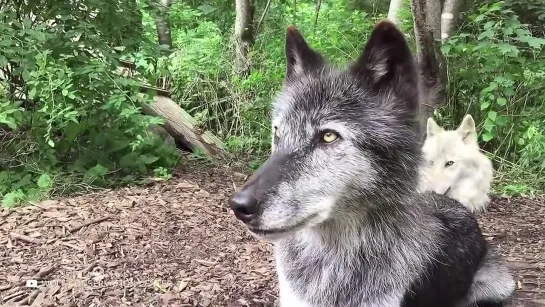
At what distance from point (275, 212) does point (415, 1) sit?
142 inches

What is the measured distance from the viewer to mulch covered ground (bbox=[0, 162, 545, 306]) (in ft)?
11.9

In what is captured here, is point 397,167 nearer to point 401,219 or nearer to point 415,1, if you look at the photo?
point 401,219

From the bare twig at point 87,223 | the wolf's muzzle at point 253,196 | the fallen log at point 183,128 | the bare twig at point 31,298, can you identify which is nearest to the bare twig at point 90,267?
the bare twig at point 31,298

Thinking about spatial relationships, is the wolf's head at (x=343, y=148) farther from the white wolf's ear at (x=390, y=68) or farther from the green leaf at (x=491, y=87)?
the green leaf at (x=491, y=87)

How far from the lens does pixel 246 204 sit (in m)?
2.13

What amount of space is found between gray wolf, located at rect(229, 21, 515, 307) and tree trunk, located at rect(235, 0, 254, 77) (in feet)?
17.9

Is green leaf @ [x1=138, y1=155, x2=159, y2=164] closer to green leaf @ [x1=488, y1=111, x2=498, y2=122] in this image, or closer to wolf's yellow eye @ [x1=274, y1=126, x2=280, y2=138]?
wolf's yellow eye @ [x1=274, y1=126, x2=280, y2=138]

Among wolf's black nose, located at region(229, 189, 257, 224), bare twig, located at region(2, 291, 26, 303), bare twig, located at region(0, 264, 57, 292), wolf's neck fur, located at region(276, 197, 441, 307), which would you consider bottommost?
bare twig, located at region(0, 264, 57, 292)

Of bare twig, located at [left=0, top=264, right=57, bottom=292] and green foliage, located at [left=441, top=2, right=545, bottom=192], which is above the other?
green foliage, located at [left=441, top=2, right=545, bottom=192]

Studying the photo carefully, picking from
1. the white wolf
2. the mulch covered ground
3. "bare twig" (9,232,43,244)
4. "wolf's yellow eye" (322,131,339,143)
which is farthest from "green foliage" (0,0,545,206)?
"wolf's yellow eye" (322,131,339,143)

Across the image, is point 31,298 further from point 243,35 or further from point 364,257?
point 243,35

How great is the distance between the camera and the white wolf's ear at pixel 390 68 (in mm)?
2363

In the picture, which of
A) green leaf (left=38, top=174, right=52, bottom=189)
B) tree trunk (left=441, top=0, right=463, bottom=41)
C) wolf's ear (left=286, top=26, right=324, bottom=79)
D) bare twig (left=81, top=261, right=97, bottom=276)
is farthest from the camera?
tree trunk (left=441, top=0, right=463, bottom=41)

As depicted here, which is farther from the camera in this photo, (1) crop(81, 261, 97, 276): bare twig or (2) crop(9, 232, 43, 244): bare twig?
(2) crop(9, 232, 43, 244): bare twig
